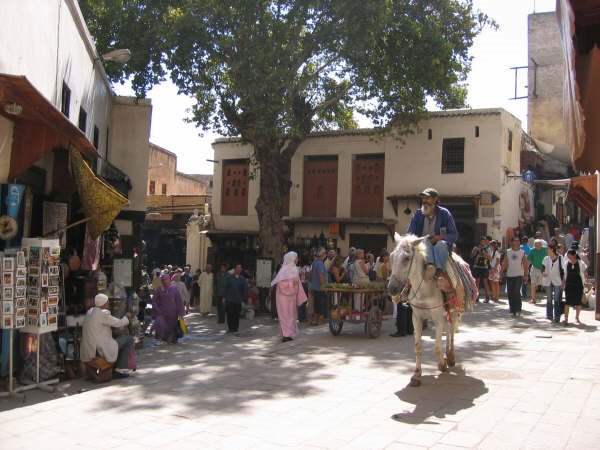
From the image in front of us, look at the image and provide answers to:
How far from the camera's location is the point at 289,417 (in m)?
6.31

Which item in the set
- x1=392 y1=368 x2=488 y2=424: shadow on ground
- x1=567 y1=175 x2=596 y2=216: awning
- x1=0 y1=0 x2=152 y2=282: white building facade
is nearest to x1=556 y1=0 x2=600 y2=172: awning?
x1=392 y1=368 x2=488 y2=424: shadow on ground

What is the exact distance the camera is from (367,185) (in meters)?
24.9

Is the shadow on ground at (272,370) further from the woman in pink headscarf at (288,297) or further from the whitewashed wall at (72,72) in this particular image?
the whitewashed wall at (72,72)

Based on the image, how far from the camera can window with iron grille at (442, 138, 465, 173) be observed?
22781mm

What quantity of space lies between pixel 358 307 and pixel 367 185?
1354 cm

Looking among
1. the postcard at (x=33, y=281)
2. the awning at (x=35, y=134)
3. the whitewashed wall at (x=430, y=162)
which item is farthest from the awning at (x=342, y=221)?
the postcard at (x=33, y=281)

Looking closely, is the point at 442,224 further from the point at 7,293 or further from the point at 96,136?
the point at 96,136

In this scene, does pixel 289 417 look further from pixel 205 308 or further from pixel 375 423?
pixel 205 308

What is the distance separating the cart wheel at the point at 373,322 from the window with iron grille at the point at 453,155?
1233cm

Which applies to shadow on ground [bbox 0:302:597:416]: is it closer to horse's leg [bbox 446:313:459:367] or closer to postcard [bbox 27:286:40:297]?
horse's leg [bbox 446:313:459:367]

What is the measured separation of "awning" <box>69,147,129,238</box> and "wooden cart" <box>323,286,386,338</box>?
15.2 ft

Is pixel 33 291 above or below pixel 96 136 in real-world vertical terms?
below

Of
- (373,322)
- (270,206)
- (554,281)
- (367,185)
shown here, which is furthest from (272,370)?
(367,185)

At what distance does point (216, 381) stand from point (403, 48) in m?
14.2
